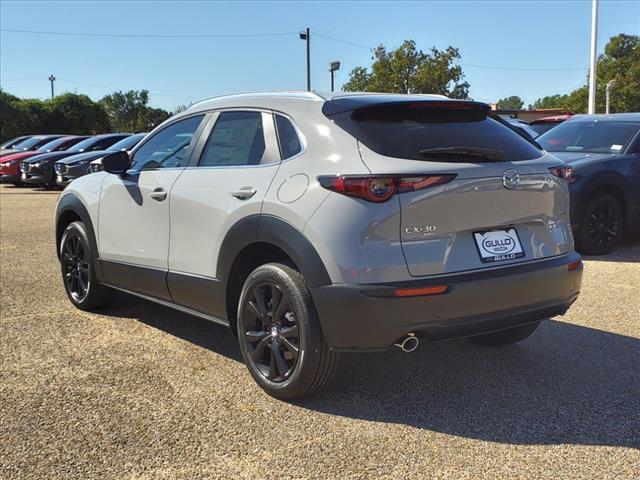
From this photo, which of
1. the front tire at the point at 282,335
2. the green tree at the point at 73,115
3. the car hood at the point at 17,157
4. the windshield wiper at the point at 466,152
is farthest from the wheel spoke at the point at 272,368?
the green tree at the point at 73,115

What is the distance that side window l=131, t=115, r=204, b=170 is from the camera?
4.29m

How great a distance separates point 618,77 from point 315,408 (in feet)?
176

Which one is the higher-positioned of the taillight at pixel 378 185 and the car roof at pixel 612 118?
the car roof at pixel 612 118

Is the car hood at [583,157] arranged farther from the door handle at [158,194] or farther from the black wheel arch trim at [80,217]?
the black wheel arch trim at [80,217]

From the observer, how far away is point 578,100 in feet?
177

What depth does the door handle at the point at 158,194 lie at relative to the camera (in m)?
4.21

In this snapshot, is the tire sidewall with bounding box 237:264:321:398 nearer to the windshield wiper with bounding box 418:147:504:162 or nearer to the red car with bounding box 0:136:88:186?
the windshield wiper with bounding box 418:147:504:162

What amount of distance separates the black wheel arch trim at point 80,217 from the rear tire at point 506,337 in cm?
293

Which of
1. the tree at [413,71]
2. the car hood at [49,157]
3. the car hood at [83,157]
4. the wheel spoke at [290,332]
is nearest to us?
the wheel spoke at [290,332]

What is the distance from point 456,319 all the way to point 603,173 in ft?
17.0

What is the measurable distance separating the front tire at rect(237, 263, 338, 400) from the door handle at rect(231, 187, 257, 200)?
0.41m

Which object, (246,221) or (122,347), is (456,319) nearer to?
(246,221)

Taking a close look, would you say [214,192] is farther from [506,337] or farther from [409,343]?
[506,337]

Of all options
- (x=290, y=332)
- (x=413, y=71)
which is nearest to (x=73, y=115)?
(x=413, y=71)
